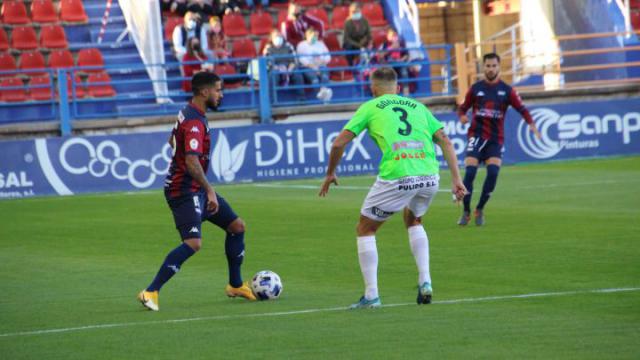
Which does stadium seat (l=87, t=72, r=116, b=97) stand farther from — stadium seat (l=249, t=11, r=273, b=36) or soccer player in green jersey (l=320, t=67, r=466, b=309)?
soccer player in green jersey (l=320, t=67, r=466, b=309)

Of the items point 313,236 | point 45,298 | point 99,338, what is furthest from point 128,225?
point 99,338

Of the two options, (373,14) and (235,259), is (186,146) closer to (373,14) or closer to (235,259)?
(235,259)

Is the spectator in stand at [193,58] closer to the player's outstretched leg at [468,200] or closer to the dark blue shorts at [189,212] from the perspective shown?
the player's outstretched leg at [468,200]

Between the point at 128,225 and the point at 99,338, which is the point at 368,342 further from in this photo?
the point at 128,225

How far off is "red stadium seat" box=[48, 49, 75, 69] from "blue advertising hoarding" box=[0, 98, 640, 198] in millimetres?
4063

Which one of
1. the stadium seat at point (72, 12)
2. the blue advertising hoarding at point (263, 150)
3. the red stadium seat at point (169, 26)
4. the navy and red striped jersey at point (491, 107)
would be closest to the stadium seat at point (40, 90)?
the stadium seat at point (72, 12)

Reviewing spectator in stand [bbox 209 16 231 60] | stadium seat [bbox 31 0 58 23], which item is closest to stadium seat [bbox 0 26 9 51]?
stadium seat [bbox 31 0 58 23]

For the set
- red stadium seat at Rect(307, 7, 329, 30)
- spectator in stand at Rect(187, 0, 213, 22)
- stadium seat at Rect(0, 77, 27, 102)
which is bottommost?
stadium seat at Rect(0, 77, 27, 102)

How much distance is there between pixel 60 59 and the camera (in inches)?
1141

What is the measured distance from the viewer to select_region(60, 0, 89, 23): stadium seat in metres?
30.4

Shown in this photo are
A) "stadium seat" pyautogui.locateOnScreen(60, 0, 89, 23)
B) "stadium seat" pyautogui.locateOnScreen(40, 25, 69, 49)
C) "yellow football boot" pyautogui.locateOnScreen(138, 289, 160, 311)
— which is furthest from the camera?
"stadium seat" pyautogui.locateOnScreen(60, 0, 89, 23)

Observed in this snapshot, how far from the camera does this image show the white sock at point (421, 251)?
407 inches

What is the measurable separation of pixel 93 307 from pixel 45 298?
2.82ft

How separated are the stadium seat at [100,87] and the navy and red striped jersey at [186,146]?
57.8 feet
